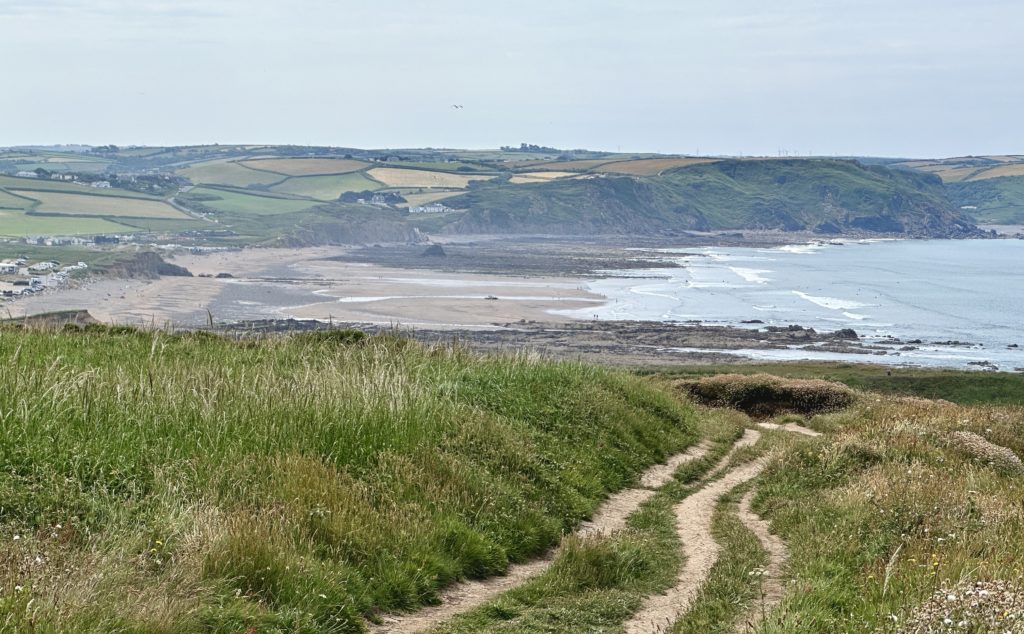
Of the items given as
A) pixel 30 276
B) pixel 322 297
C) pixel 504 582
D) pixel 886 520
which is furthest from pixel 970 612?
pixel 30 276

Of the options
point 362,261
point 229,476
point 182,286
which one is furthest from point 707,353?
point 362,261

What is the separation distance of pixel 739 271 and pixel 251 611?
139 m

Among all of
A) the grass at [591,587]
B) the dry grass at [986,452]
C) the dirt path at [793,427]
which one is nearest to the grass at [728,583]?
the grass at [591,587]

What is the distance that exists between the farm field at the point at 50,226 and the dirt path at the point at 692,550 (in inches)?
5738

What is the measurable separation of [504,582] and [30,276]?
109 m

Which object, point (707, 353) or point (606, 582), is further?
point (707, 353)

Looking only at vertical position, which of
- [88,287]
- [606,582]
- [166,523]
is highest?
[166,523]

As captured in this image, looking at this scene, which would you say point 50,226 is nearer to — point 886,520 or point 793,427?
point 793,427

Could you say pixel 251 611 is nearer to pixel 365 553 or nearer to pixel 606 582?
pixel 365 553

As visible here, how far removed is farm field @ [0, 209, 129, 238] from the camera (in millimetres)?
149525

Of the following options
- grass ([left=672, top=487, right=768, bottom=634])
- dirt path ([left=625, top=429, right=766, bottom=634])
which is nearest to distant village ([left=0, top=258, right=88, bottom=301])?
dirt path ([left=625, top=429, right=766, bottom=634])

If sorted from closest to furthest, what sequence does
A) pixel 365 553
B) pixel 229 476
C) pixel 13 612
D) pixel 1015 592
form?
pixel 13 612
pixel 1015 592
pixel 365 553
pixel 229 476

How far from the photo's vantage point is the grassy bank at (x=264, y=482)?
296 inches

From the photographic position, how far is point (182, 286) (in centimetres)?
11112
